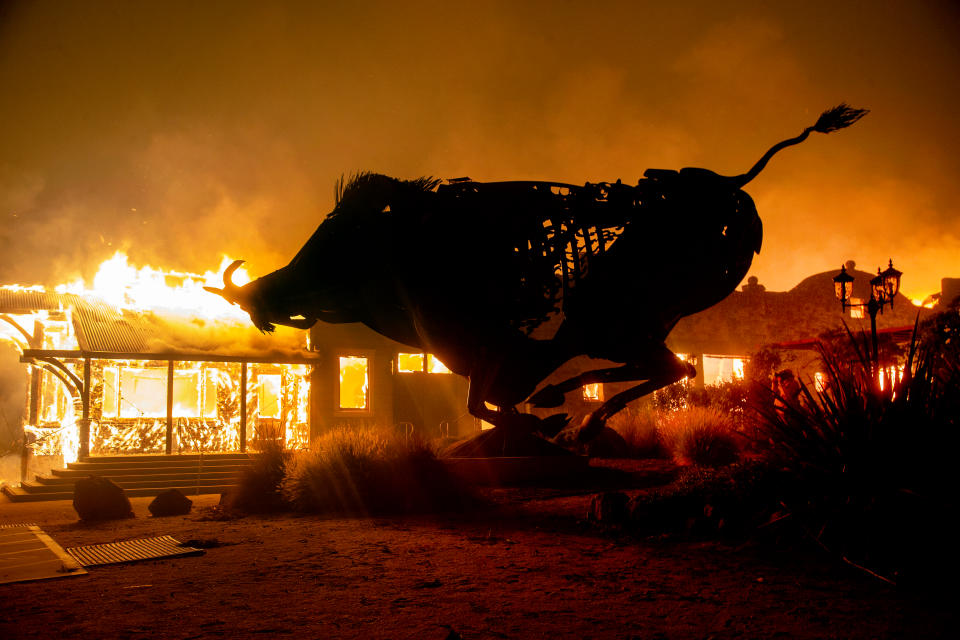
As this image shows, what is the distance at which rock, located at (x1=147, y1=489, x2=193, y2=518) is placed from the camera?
8.90m

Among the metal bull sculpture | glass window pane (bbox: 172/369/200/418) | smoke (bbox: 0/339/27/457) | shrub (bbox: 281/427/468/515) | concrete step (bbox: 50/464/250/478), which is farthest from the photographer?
smoke (bbox: 0/339/27/457)

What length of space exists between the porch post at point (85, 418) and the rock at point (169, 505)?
26.1 feet

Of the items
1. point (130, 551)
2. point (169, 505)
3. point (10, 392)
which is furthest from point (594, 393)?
point (10, 392)

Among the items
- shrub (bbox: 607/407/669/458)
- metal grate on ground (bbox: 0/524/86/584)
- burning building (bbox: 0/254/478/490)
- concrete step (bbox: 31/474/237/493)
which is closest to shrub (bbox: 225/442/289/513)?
metal grate on ground (bbox: 0/524/86/584)

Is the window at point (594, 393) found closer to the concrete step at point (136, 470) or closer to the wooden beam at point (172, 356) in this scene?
the wooden beam at point (172, 356)

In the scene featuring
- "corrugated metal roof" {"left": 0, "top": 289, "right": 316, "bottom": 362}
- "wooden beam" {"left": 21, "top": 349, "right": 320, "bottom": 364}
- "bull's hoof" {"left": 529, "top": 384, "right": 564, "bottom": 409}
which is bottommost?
"bull's hoof" {"left": 529, "top": 384, "right": 564, "bottom": 409}

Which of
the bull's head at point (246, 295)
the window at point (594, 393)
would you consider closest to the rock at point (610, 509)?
the bull's head at point (246, 295)

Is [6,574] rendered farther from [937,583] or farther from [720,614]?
[937,583]

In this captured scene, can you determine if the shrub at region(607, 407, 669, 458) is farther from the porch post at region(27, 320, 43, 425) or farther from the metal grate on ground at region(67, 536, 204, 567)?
the porch post at region(27, 320, 43, 425)

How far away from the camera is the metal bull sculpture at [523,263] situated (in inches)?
259

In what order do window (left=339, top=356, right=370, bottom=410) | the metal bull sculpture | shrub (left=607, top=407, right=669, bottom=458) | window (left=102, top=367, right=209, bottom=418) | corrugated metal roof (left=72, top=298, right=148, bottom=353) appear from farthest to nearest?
window (left=339, top=356, right=370, bottom=410), window (left=102, top=367, right=209, bottom=418), corrugated metal roof (left=72, top=298, right=148, bottom=353), shrub (left=607, top=407, right=669, bottom=458), the metal bull sculpture

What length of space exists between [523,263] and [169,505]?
577 centimetres

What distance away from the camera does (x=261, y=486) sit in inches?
354

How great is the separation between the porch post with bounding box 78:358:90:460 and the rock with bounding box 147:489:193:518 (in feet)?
26.1
